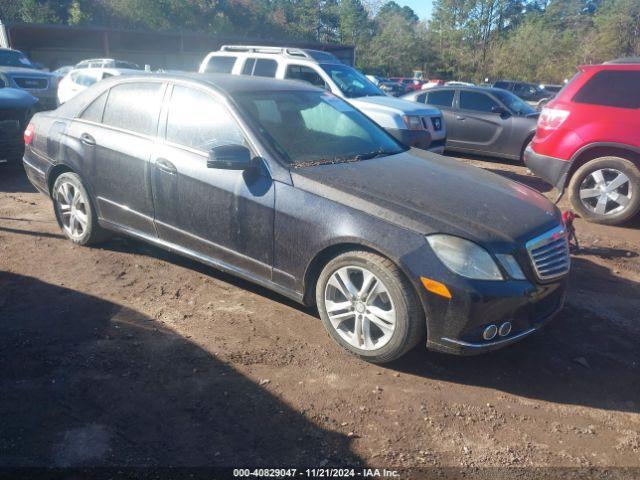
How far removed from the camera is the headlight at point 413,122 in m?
8.62

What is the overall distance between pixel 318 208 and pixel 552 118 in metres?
4.74

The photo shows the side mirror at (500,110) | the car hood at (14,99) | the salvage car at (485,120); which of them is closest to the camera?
the car hood at (14,99)

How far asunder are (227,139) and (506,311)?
2.28 metres

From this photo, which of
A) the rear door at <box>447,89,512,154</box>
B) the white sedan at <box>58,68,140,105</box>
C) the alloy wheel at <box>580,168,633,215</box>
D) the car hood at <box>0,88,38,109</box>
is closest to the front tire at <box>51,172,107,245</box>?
the car hood at <box>0,88,38,109</box>

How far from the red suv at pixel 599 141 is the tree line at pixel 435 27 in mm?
37715

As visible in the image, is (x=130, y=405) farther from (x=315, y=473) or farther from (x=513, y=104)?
(x=513, y=104)

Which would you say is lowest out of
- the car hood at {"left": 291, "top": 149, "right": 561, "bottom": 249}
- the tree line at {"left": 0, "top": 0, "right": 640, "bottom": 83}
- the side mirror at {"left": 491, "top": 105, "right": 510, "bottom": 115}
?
the car hood at {"left": 291, "top": 149, "right": 561, "bottom": 249}

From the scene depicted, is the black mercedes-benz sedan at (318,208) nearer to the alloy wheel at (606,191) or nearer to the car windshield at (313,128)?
the car windshield at (313,128)

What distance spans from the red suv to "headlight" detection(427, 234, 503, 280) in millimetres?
4273

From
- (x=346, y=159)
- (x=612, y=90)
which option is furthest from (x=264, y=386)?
(x=612, y=90)

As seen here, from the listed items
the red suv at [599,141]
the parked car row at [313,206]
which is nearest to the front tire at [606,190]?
the red suv at [599,141]

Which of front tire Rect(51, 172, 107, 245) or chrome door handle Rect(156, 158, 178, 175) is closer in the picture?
chrome door handle Rect(156, 158, 178, 175)

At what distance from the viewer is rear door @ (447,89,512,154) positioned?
1036 cm

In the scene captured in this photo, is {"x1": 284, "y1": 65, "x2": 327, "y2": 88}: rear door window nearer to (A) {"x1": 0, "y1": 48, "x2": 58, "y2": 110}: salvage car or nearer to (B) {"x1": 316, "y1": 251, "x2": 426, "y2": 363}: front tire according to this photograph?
(A) {"x1": 0, "y1": 48, "x2": 58, "y2": 110}: salvage car
